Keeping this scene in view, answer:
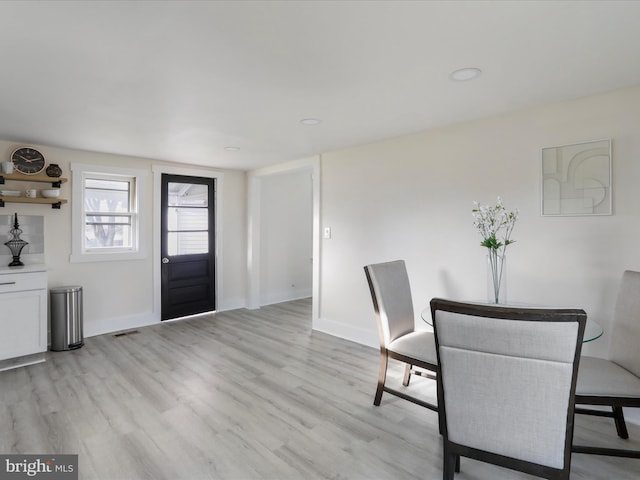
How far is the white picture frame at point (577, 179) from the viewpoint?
249 cm

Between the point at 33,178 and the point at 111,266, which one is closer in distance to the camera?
the point at 33,178

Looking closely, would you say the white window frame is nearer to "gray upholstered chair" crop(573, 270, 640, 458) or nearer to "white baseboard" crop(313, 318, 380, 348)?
"white baseboard" crop(313, 318, 380, 348)

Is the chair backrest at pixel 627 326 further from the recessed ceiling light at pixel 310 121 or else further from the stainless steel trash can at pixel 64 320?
the stainless steel trash can at pixel 64 320

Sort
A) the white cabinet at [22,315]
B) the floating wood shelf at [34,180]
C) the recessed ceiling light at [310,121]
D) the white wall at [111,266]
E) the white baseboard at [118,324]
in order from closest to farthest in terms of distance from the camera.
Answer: the recessed ceiling light at [310,121] < the white cabinet at [22,315] < the floating wood shelf at [34,180] < the white wall at [111,266] < the white baseboard at [118,324]

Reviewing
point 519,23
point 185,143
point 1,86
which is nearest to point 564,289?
point 519,23

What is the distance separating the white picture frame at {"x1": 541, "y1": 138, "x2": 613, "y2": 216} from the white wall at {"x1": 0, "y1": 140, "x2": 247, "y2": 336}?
442 cm

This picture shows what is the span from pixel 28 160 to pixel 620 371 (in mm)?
5513

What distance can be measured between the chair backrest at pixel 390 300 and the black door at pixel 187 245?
3497mm

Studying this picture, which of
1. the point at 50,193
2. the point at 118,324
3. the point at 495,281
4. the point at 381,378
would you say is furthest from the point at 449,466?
the point at 50,193

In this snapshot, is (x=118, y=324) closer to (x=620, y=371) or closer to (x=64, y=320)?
(x=64, y=320)

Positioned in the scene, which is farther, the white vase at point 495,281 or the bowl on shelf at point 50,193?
the bowl on shelf at point 50,193

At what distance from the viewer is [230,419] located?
2455mm

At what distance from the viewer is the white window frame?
4234mm

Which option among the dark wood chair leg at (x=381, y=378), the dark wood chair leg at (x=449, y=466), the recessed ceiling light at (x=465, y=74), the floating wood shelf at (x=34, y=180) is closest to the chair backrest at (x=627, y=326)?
the dark wood chair leg at (x=449, y=466)
